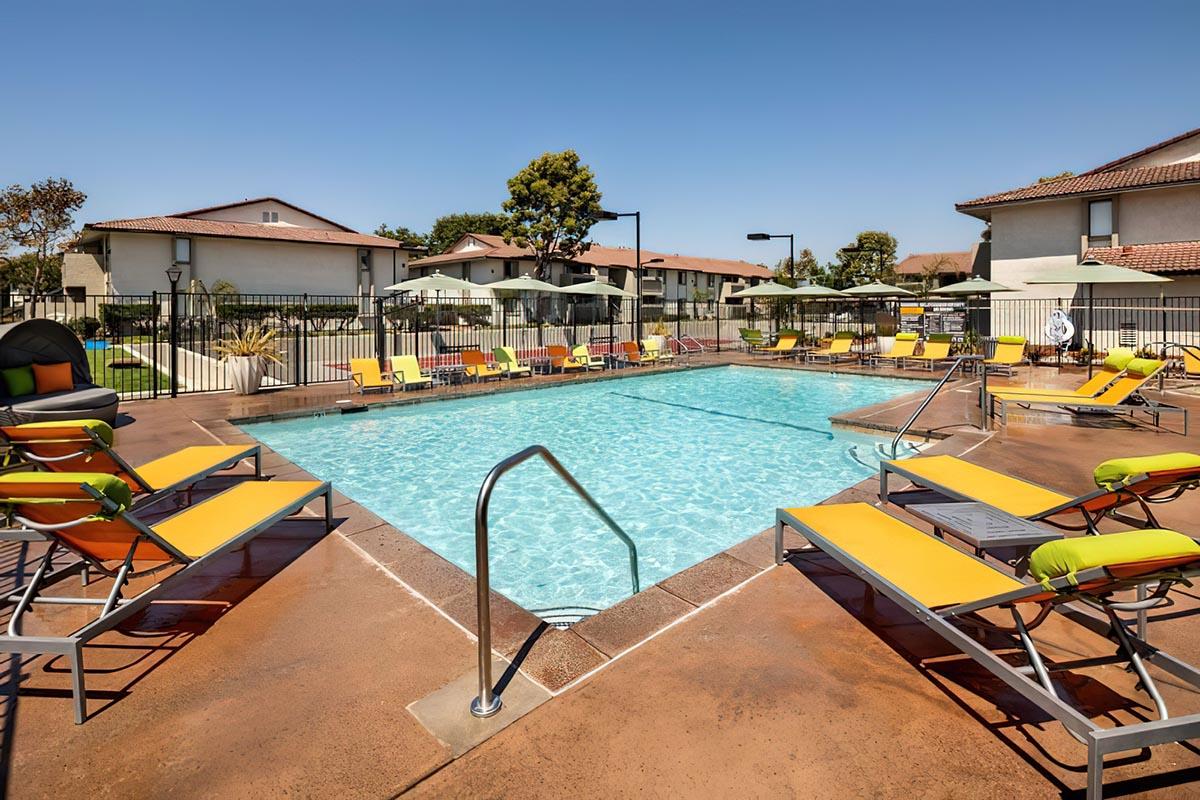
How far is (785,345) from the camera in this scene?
20.6 metres

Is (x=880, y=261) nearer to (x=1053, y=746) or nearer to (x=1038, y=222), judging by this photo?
(x=1038, y=222)

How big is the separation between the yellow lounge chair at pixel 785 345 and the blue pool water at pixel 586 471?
6.42 meters

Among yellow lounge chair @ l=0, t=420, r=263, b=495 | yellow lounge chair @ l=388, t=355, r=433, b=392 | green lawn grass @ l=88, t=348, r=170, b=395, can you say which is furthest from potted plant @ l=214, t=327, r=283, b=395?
yellow lounge chair @ l=0, t=420, r=263, b=495

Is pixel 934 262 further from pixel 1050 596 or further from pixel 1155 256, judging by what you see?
pixel 1050 596

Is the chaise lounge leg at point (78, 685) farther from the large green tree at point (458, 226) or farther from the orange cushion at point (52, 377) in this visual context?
the large green tree at point (458, 226)

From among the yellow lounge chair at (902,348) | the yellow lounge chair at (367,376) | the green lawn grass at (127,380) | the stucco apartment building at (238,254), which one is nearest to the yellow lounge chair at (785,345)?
the yellow lounge chair at (902,348)

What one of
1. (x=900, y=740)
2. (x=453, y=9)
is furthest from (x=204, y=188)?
(x=900, y=740)

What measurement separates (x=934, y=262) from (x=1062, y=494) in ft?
219

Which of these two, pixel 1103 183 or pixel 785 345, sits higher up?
pixel 1103 183

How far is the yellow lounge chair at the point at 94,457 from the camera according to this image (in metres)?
3.82

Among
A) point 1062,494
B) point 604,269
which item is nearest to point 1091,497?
point 1062,494

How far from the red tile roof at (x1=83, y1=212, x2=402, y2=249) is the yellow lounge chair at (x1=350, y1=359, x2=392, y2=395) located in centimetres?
2385

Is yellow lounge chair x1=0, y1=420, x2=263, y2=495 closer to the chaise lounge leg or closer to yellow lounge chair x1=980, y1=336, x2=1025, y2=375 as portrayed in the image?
the chaise lounge leg

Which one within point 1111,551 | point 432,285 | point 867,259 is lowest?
point 1111,551
